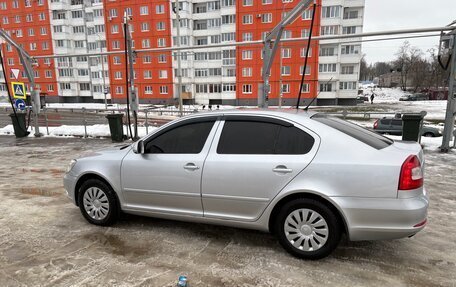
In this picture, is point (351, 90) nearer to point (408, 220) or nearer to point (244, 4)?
point (244, 4)

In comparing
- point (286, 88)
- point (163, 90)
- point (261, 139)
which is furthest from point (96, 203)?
point (163, 90)

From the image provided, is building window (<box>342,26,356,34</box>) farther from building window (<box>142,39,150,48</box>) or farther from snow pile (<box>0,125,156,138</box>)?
snow pile (<box>0,125,156,138</box>)

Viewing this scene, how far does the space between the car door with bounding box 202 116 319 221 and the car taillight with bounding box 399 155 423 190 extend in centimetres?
84

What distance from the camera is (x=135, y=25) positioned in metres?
50.0

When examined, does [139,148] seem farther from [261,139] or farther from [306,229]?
[306,229]

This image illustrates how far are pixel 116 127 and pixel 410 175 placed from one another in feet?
34.6

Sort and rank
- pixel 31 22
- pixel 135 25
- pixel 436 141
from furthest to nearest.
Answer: pixel 31 22, pixel 135 25, pixel 436 141

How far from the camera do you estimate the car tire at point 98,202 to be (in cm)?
438

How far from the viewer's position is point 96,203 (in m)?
4.47

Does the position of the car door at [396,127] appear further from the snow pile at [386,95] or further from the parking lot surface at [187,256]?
the snow pile at [386,95]

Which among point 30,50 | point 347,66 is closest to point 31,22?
point 30,50

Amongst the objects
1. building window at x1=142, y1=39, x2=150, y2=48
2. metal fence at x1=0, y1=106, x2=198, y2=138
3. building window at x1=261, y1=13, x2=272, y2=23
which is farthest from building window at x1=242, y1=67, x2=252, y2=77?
metal fence at x1=0, y1=106, x2=198, y2=138

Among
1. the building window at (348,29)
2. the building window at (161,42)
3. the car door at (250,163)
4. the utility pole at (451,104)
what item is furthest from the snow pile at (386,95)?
the car door at (250,163)

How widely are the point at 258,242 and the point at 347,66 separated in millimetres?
46896
